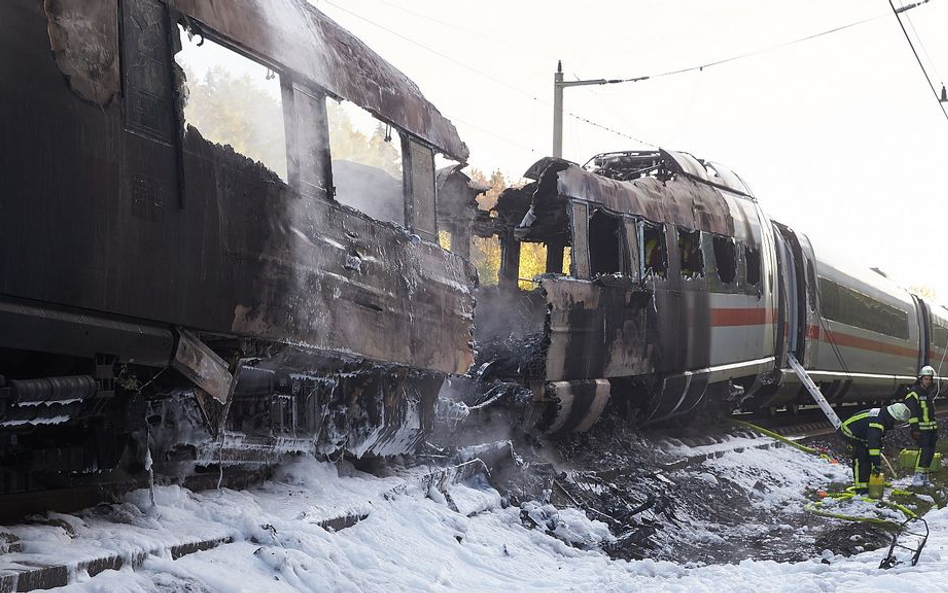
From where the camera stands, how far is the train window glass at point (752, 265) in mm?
13656

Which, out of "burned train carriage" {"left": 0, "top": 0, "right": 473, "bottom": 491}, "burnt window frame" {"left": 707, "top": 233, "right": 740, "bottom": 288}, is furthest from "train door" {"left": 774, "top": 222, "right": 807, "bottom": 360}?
"burned train carriage" {"left": 0, "top": 0, "right": 473, "bottom": 491}

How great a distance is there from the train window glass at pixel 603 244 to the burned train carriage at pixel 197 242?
4122 mm

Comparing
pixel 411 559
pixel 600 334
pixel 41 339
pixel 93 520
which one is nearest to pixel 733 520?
pixel 600 334

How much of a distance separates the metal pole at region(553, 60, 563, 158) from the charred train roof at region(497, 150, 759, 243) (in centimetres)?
460

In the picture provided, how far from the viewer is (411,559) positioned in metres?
5.76

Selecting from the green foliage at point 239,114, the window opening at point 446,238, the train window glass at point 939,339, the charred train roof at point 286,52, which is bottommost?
the train window glass at point 939,339

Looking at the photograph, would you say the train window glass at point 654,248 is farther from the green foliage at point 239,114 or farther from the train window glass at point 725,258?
the green foliage at point 239,114

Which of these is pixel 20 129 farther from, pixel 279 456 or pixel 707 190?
pixel 707 190

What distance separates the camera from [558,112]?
19.9 metres

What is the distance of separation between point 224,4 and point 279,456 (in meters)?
2.77

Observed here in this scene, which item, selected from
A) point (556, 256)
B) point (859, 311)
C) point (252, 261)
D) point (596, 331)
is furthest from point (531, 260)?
point (859, 311)

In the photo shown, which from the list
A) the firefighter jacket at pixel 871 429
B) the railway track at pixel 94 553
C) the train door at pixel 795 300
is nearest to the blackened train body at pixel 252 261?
the railway track at pixel 94 553

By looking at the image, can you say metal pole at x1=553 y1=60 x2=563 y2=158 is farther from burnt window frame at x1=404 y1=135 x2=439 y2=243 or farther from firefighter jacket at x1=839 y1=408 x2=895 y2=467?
burnt window frame at x1=404 y1=135 x2=439 y2=243

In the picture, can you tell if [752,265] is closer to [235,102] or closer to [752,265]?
[752,265]
